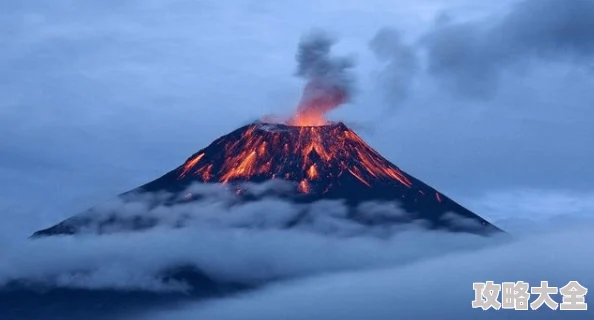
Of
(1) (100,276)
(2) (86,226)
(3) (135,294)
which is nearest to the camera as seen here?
(3) (135,294)

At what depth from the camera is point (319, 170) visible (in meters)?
110

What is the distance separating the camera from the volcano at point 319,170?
354 ft

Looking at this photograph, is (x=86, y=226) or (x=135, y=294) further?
(x=86, y=226)

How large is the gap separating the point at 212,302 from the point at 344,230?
13.0 metres

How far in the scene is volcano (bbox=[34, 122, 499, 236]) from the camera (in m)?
108

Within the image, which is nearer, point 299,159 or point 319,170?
point 299,159

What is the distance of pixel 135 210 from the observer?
126500 mm

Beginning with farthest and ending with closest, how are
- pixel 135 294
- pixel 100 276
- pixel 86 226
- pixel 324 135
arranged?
pixel 86 226 → pixel 100 276 → pixel 135 294 → pixel 324 135

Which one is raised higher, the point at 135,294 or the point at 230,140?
the point at 230,140

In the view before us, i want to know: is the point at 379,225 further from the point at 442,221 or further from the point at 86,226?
the point at 86,226

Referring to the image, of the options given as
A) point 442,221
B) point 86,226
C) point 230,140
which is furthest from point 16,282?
point 442,221

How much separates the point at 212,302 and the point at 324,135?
15065 millimetres

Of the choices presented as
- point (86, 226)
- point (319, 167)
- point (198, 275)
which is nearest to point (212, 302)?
point (198, 275)

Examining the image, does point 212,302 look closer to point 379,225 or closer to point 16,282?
point 379,225
